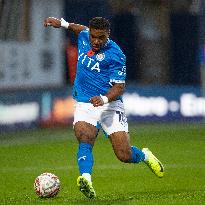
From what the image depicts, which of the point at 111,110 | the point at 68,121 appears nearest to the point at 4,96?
the point at 68,121

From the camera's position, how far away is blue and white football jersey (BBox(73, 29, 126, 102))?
11352mm

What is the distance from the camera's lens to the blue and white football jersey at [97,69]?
11352mm

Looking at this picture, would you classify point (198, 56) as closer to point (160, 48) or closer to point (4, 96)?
point (160, 48)

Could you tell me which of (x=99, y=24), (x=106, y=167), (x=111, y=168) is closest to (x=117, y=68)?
(x=99, y=24)

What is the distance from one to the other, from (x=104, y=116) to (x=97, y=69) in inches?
23.6

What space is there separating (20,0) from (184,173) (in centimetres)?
978

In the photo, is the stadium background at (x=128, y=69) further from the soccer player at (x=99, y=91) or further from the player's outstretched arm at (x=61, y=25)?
the soccer player at (x=99, y=91)

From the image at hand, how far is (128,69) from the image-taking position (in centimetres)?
2581

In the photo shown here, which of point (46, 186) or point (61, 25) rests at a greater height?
point (61, 25)

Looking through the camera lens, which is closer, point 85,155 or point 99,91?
point 85,155

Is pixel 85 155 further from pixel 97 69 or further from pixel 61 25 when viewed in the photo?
pixel 61 25

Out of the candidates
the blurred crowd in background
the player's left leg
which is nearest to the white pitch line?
the player's left leg

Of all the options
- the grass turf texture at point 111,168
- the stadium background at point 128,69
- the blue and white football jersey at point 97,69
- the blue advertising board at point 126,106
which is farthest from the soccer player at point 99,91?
the blue advertising board at point 126,106

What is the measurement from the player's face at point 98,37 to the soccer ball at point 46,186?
167cm
